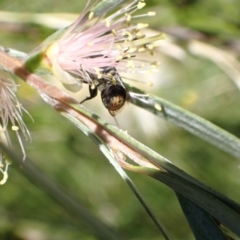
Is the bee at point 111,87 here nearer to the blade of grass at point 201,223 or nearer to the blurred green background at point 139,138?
the blade of grass at point 201,223

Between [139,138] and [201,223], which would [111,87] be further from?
[139,138]

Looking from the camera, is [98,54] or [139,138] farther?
[139,138]

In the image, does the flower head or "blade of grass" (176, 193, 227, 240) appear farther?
the flower head

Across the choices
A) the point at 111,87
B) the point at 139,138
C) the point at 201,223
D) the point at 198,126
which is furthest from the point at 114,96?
the point at 139,138

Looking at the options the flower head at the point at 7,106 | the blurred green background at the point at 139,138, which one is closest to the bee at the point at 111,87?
the flower head at the point at 7,106

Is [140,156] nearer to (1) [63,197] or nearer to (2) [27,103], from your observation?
(1) [63,197]

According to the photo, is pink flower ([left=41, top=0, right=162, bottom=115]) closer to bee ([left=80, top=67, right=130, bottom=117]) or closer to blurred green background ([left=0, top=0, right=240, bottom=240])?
bee ([left=80, top=67, right=130, bottom=117])

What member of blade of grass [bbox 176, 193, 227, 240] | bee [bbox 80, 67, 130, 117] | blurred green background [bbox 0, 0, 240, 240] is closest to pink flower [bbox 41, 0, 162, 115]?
bee [bbox 80, 67, 130, 117]
